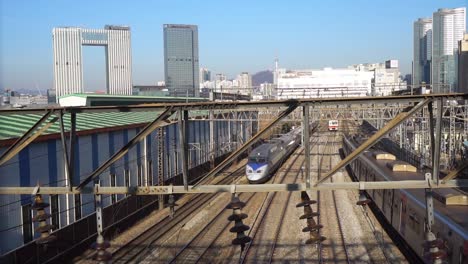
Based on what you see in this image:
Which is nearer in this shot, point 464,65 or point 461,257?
point 461,257

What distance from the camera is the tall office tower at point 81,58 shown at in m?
131

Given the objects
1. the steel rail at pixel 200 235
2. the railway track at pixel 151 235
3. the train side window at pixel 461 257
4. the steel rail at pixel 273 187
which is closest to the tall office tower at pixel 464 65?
the railway track at pixel 151 235

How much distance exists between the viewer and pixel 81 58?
449 feet

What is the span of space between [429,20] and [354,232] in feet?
636

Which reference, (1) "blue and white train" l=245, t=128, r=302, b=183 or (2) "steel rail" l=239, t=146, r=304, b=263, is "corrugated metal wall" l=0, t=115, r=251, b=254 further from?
(2) "steel rail" l=239, t=146, r=304, b=263

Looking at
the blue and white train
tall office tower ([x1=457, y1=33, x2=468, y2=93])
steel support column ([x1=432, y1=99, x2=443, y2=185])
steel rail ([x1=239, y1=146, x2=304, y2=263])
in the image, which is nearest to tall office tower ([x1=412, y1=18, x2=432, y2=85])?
tall office tower ([x1=457, y1=33, x2=468, y2=93])

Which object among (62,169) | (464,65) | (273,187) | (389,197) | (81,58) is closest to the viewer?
(273,187)

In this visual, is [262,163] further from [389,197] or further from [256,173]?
[389,197]

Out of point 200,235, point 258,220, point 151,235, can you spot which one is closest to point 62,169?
point 151,235

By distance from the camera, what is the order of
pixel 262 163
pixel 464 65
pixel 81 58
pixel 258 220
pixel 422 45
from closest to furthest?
pixel 258 220 → pixel 262 163 → pixel 464 65 → pixel 81 58 → pixel 422 45

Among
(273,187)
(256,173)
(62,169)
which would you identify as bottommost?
(256,173)

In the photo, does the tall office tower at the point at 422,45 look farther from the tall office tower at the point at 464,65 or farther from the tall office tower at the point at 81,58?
the tall office tower at the point at 464,65

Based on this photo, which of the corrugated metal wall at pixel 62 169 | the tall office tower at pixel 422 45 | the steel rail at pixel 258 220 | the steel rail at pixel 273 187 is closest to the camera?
the steel rail at pixel 273 187

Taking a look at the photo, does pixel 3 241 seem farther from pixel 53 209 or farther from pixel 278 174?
pixel 278 174
